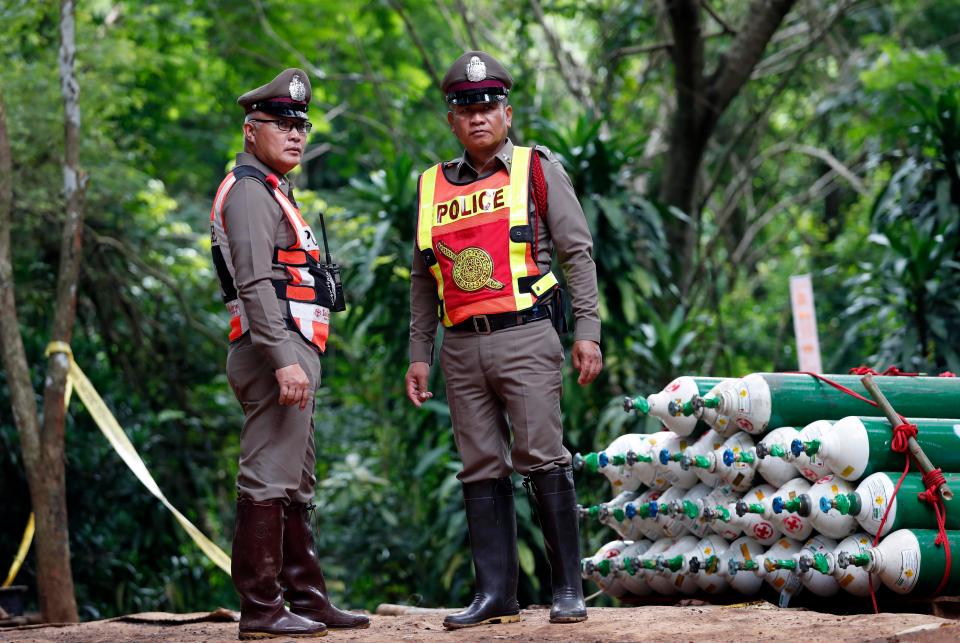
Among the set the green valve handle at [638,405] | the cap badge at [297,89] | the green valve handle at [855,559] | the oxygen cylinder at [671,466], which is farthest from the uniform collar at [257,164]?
the green valve handle at [855,559]

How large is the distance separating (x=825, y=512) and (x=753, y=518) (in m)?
0.39

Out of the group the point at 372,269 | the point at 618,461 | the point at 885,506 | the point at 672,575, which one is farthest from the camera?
the point at 372,269

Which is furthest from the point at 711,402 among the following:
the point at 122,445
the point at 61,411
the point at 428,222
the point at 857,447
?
the point at 61,411

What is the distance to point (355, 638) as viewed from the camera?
3.81 metres

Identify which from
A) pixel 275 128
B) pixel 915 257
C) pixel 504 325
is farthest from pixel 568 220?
pixel 915 257

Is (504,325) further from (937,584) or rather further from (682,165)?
(682,165)

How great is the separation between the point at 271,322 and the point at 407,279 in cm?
440

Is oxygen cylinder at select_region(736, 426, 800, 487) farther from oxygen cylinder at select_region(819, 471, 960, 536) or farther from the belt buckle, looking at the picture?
the belt buckle

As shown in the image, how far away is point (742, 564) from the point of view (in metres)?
4.34

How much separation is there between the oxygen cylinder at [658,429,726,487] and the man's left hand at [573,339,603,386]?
0.65 metres

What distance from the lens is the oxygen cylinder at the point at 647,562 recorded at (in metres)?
4.70

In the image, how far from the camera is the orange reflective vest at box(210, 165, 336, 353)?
398cm

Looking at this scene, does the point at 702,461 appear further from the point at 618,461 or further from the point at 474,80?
the point at 474,80

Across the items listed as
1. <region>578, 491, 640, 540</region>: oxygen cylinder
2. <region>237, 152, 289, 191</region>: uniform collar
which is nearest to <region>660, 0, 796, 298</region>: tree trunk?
<region>578, 491, 640, 540</region>: oxygen cylinder
